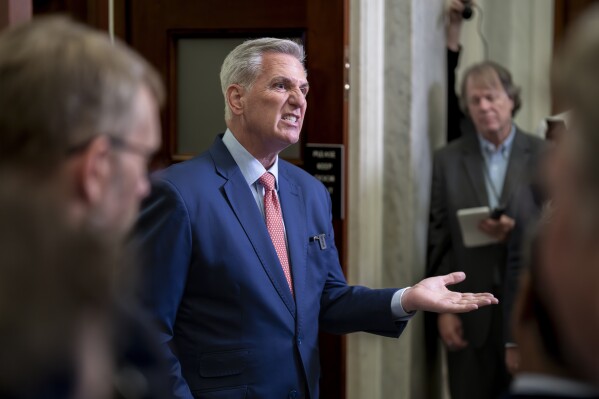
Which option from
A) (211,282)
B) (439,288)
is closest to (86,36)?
(211,282)

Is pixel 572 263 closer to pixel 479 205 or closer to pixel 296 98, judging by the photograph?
pixel 296 98

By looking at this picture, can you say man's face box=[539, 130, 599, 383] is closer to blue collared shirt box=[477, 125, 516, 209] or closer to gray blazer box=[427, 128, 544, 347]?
gray blazer box=[427, 128, 544, 347]

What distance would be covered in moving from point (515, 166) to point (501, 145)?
0.14 m

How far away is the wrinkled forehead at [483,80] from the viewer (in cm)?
424

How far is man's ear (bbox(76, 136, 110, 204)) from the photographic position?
106cm

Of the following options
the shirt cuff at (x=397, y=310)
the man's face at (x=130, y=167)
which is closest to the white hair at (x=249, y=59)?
the shirt cuff at (x=397, y=310)

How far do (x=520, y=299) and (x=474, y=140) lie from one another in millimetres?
3269

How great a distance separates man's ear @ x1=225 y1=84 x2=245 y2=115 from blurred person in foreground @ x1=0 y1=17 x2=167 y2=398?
148 cm

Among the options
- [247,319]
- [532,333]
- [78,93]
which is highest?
[78,93]

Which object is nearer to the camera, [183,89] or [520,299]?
[520,299]

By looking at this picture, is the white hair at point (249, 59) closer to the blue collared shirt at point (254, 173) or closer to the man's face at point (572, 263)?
the blue collared shirt at point (254, 173)

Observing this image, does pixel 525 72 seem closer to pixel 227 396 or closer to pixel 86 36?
pixel 227 396

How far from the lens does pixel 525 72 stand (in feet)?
16.9

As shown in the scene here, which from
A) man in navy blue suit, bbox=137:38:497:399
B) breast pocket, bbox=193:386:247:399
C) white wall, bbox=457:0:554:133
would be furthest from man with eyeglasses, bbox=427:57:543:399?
breast pocket, bbox=193:386:247:399
